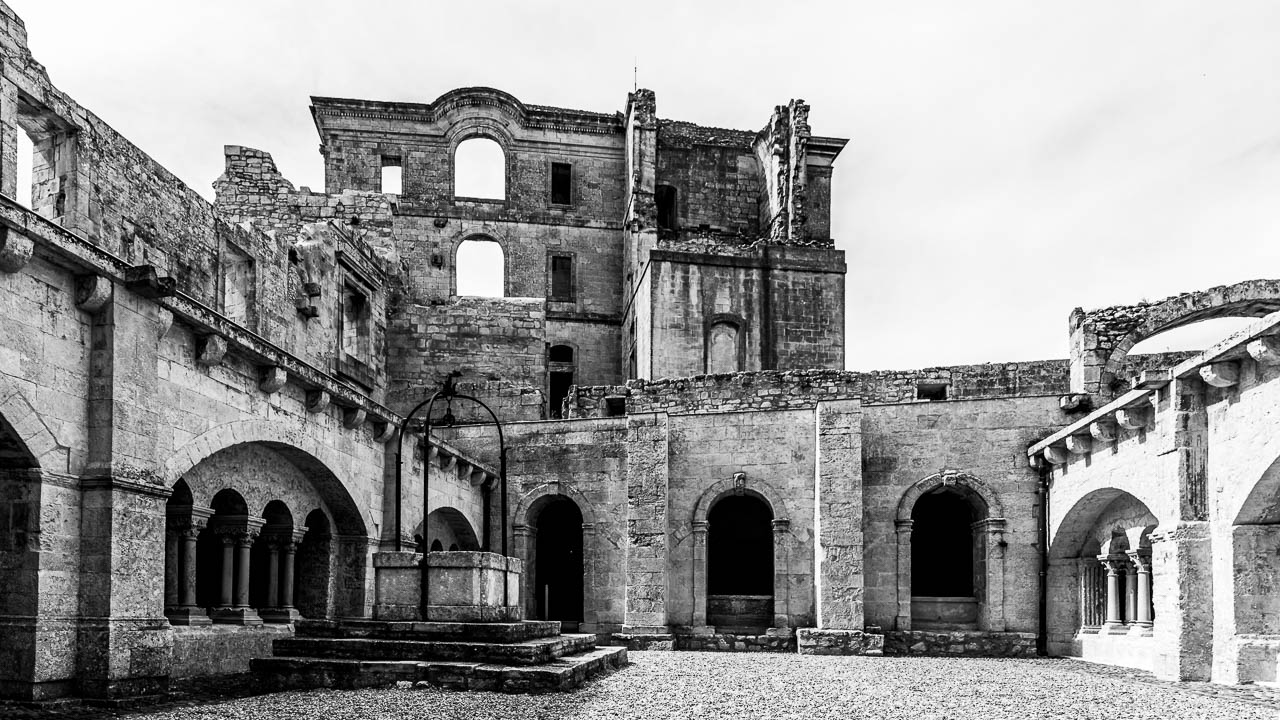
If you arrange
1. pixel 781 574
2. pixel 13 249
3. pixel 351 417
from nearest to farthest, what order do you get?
pixel 13 249
pixel 351 417
pixel 781 574

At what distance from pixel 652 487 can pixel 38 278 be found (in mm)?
11265

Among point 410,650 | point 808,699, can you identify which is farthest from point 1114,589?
point 410,650

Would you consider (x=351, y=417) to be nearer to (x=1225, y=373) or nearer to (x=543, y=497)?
(x=543, y=497)

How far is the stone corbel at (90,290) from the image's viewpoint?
893 centimetres

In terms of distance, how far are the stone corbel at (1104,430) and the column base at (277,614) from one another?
34.1 ft

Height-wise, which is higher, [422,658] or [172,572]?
[172,572]

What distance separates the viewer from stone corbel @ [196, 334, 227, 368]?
1054cm

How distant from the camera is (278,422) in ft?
39.6

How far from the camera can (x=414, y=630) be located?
10.9m

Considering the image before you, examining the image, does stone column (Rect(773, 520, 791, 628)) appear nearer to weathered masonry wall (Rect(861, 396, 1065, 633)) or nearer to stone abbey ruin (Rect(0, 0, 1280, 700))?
stone abbey ruin (Rect(0, 0, 1280, 700))

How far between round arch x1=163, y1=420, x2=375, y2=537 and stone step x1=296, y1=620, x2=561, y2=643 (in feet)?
6.54

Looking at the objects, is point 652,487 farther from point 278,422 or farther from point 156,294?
point 156,294

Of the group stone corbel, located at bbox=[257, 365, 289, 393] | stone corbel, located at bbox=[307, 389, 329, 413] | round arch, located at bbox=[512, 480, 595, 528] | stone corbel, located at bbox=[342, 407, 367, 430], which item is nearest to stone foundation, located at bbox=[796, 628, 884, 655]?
round arch, located at bbox=[512, 480, 595, 528]

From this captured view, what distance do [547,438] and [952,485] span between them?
6921 millimetres
